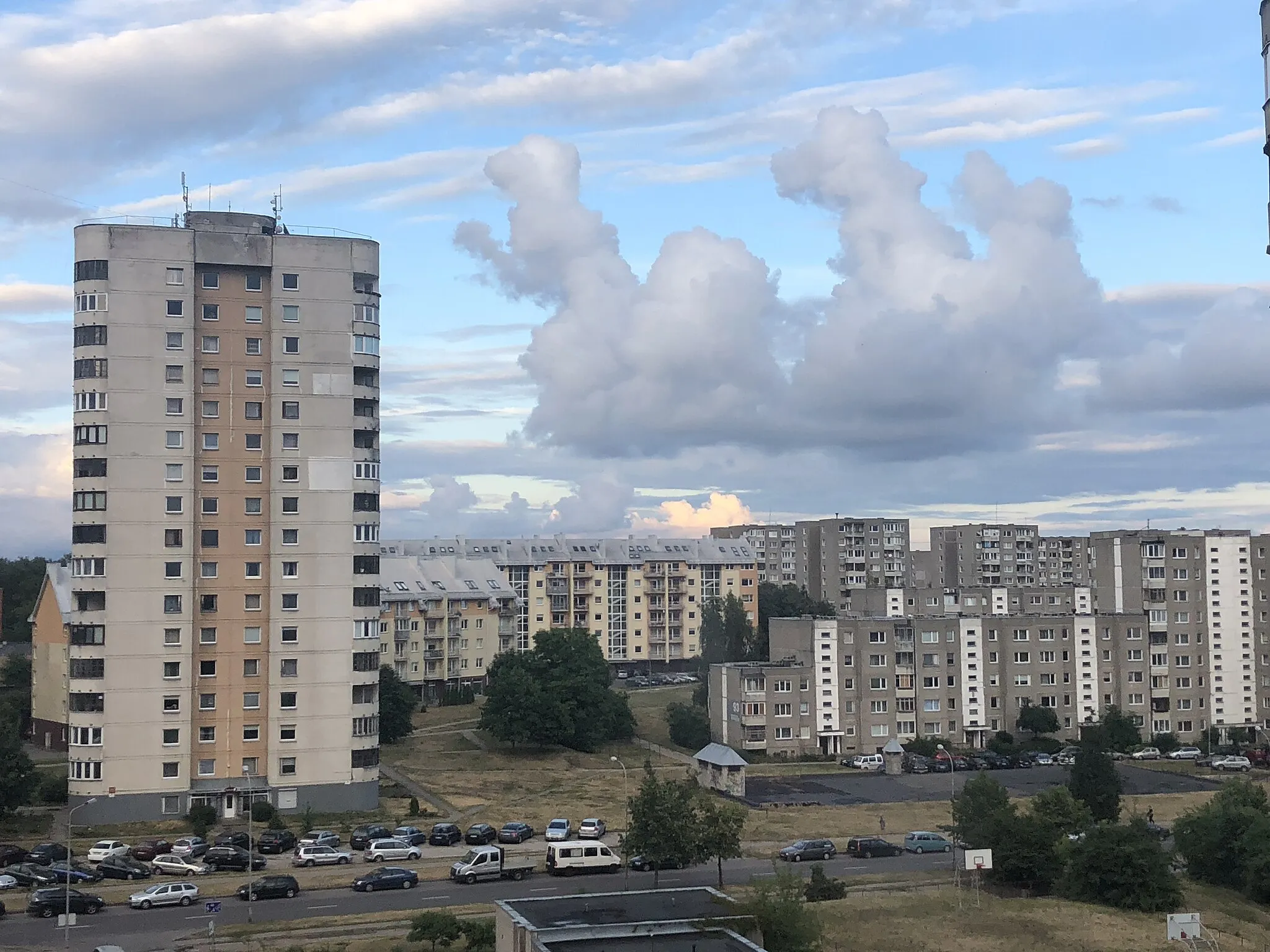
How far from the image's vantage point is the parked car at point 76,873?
176 ft

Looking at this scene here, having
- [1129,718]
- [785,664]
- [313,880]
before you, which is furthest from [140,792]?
[1129,718]

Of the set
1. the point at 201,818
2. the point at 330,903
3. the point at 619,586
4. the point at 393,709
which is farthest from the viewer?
the point at 619,586

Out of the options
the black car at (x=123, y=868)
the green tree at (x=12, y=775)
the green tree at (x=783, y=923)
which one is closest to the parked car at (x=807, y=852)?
the green tree at (x=783, y=923)

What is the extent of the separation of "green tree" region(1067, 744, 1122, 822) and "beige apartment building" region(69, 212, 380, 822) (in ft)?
124

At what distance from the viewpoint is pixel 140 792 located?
218ft

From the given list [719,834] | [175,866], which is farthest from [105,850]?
[719,834]

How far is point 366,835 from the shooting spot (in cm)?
6241

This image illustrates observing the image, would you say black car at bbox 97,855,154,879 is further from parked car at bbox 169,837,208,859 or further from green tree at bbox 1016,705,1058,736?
green tree at bbox 1016,705,1058,736

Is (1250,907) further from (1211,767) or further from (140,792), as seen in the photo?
(140,792)

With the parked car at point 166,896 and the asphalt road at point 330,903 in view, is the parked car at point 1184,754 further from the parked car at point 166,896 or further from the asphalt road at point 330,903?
the parked car at point 166,896

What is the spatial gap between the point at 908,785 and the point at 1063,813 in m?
28.7

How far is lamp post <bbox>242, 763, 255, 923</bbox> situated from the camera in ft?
162

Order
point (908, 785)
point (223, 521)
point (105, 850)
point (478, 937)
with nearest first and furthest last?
point (478, 937) < point (105, 850) < point (223, 521) < point (908, 785)

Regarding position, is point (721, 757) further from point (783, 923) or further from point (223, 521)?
point (783, 923)
